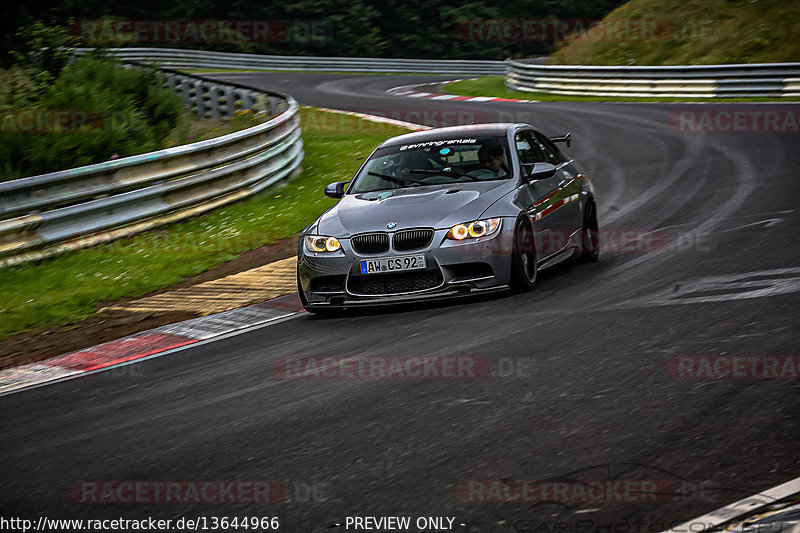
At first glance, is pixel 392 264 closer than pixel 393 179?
Yes

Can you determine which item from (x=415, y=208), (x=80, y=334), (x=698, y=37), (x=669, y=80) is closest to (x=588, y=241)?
(x=415, y=208)

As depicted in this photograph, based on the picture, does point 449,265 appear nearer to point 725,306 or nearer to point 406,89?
point 725,306

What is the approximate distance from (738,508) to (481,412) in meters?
1.69

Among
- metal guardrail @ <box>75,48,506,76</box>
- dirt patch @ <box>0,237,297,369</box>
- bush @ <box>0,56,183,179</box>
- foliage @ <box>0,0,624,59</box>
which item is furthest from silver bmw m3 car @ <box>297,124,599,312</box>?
foliage @ <box>0,0,624,59</box>

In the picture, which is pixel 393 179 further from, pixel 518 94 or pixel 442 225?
pixel 518 94

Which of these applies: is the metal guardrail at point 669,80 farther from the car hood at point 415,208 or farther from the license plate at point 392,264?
the license plate at point 392,264

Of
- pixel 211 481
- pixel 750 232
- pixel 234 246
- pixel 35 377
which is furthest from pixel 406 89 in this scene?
pixel 211 481

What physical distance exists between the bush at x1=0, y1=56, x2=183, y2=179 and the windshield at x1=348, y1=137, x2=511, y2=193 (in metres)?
5.89

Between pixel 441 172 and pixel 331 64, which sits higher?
pixel 441 172

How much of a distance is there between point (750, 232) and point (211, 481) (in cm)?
716

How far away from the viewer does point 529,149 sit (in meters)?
9.94

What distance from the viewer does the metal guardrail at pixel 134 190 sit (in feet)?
36.8

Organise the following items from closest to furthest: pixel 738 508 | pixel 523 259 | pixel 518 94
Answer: pixel 738 508
pixel 523 259
pixel 518 94

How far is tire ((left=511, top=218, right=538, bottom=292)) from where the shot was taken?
27.5 ft
